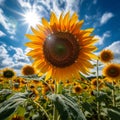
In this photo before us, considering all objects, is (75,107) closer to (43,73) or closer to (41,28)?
(43,73)

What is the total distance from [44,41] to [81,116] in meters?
1.54

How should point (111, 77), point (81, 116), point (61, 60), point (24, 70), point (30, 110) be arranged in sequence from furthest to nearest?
point (24, 70) → point (111, 77) → point (30, 110) → point (61, 60) → point (81, 116)

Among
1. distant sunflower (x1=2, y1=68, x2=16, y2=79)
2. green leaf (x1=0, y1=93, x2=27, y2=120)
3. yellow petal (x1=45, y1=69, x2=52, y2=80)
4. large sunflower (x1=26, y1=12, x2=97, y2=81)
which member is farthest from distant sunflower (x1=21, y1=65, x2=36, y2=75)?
green leaf (x1=0, y1=93, x2=27, y2=120)

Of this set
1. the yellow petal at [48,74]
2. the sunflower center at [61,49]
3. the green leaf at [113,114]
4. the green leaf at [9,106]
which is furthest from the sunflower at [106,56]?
the green leaf at [9,106]

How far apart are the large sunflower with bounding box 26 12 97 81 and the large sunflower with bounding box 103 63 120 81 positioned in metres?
4.82

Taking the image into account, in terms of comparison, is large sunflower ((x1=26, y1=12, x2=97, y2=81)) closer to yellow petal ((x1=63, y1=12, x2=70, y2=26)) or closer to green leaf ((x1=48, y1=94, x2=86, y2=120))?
yellow petal ((x1=63, y1=12, x2=70, y2=26))

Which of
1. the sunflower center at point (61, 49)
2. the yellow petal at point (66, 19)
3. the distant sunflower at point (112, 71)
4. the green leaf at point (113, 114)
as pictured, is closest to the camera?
the yellow petal at point (66, 19)

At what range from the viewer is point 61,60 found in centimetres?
379

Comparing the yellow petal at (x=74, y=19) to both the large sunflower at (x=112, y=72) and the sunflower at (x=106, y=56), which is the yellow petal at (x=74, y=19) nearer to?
the large sunflower at (x=112, y=72)

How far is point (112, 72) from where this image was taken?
8406 mm

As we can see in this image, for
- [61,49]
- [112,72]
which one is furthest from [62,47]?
[112,72]

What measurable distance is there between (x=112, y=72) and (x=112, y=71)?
37mm

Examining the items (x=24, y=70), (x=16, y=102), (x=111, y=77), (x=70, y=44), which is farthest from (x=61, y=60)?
(x=24, y=70)

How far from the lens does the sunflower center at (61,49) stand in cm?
368
